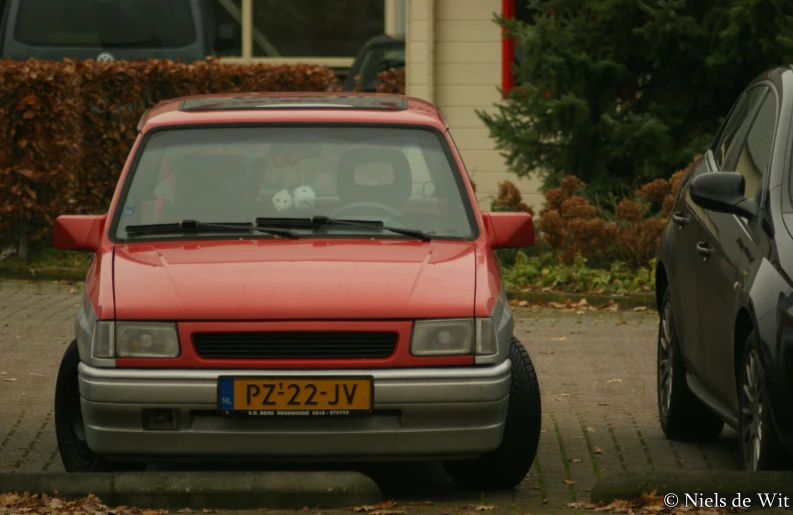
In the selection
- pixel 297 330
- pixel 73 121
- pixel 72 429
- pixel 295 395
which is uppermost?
pixel 297 330

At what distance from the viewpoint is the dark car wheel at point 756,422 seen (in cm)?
631

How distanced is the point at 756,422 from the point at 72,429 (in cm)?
281

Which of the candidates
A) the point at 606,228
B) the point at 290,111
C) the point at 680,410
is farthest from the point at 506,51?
the point at 290,111

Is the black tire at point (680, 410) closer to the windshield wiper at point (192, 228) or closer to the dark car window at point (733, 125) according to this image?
the dark car window at point (733, 125)

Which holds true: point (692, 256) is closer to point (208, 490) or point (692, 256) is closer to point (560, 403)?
point (560, 403)

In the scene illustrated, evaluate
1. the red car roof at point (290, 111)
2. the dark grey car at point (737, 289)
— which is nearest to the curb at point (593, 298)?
the dark grey car at point (737, 289)

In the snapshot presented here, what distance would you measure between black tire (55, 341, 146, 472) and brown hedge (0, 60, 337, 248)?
8.12 m

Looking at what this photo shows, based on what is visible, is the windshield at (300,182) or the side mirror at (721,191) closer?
the side mirror at (721,191)

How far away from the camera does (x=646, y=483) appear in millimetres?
6332

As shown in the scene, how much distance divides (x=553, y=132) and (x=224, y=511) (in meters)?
9.56

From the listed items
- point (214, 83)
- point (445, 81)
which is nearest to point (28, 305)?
point (214, 83)

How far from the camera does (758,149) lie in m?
7.34

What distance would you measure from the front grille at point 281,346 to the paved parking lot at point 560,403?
80cm

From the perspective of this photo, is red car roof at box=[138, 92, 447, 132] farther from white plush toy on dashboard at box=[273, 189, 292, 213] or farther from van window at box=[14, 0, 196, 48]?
van window at box=[14, 0, 196, 48]
